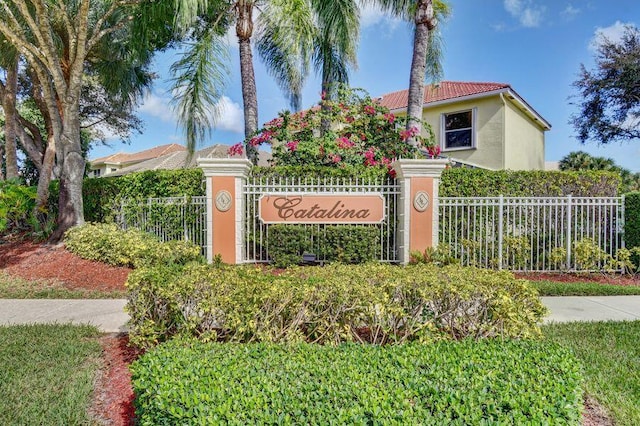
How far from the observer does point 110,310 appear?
590 centimetres

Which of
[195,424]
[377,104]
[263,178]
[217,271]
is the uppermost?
[377,104]

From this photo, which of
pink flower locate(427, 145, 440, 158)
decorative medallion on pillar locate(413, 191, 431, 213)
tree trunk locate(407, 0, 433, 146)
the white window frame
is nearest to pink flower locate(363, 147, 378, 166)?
tree trunk locate(407, 0, 433, 146)

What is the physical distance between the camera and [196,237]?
372 inches

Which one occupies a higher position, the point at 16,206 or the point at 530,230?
the point at 16,206

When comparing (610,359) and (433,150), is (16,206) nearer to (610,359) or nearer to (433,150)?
(433,150)

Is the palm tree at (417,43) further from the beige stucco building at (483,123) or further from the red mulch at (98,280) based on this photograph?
the red mulch at (98,280)

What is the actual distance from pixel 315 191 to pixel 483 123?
1098 cm

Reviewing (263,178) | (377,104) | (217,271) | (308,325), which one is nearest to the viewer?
(308,325)

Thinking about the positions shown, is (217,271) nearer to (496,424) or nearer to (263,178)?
(496,424)

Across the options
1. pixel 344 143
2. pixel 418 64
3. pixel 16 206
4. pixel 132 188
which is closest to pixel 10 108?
pixel 16 206

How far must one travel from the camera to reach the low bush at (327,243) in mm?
8422

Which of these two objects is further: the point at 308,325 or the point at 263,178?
the point at 263,178

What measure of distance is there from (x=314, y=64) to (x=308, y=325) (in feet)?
37.2

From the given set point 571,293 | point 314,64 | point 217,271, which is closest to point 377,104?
point 314,64
